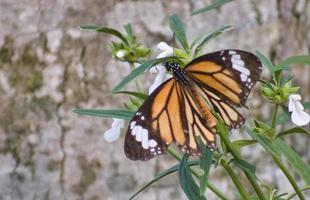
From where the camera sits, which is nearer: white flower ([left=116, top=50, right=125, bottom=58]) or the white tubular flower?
the white tubular flower

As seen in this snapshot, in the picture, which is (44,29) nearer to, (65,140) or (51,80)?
(51,80)

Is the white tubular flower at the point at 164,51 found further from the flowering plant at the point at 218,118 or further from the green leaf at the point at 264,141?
A: the green leaf at the point at 264,141

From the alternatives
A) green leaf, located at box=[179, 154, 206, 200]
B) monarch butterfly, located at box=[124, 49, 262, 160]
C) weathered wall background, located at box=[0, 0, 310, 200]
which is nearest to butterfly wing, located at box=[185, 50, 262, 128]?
monarch butterfly, located at box=[124, 49, 262, 160]

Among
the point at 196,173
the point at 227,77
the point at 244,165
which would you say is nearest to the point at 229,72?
the point at 227,77

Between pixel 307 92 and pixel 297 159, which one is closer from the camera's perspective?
pixel 297 159

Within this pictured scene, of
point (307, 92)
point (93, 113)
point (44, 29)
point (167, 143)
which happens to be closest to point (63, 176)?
point (44, 29)

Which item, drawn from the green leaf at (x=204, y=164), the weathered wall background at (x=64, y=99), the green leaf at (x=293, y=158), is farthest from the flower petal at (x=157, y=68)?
the weathered wall background at (x=64, y=99)

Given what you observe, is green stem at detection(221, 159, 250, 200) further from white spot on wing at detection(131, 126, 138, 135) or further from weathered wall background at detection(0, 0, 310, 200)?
weathered wall background at detection(0, 0, 310, 200)

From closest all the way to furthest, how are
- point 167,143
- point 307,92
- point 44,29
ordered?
point 167,143 < point 44,29 < point 307,92
